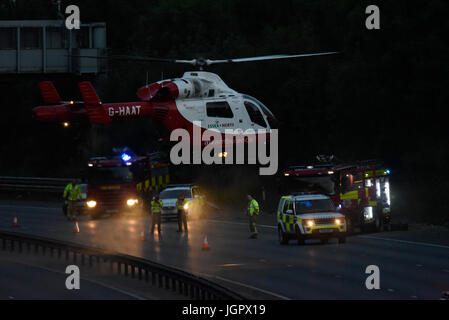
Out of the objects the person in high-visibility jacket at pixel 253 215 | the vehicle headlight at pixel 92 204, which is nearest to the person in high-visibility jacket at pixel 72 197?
the vehicle headlight at pixel 92 204

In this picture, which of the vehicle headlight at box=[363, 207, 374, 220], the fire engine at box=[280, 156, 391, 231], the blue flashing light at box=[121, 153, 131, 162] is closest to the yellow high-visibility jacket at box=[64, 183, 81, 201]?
the blue flashing light at box=[121, 153, 131, 162]

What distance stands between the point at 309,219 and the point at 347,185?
504 centimetres

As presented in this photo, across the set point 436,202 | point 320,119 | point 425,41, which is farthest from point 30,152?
point 436,202

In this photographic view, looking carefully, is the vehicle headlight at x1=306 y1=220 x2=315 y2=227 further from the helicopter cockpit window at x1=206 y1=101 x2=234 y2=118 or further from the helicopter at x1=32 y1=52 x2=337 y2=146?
the helicopter cockpit window at x1=206 y1=101 x2=234 y2=118

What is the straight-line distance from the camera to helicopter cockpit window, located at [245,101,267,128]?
33.3 meters

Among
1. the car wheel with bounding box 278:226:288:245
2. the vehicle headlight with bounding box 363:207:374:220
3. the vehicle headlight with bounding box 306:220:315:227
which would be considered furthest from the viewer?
the vehicle headlight with bounding box 363:207:374:220

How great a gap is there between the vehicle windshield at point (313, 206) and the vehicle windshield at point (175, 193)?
1189 centimetres

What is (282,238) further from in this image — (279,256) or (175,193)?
(175,193)

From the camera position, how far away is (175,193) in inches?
1800

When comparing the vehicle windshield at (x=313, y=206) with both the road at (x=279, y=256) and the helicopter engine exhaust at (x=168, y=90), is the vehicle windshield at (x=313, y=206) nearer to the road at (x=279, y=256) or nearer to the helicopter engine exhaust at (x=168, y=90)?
the road at (x=279, y=256)

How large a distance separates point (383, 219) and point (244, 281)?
52.0 ft

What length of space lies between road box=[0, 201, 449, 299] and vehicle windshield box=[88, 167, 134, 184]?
1914 millimetres

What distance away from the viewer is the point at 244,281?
25844mm

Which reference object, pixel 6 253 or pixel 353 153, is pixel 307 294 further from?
pixel 353 153
